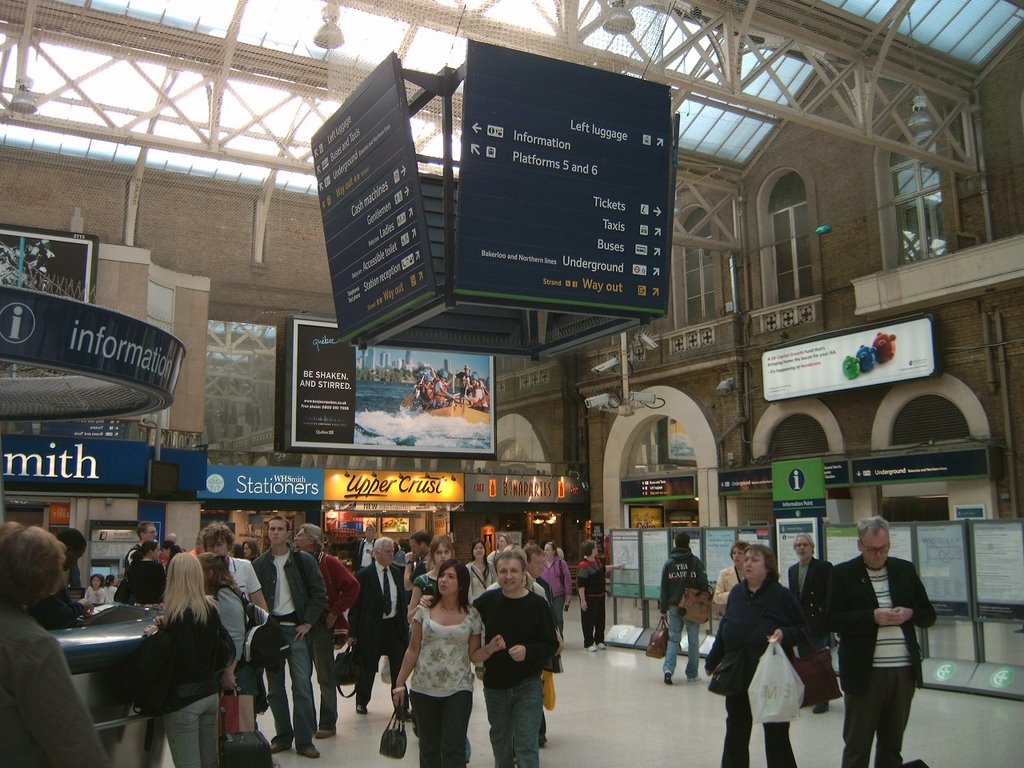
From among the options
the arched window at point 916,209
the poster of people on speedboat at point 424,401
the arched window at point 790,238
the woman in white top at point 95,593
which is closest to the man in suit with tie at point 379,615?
the woman in white top at point 95,593

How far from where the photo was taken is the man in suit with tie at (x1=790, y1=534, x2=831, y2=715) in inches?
210

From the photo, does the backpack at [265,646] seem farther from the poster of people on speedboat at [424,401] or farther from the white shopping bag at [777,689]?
the poster of people on speedboat at [424,401]

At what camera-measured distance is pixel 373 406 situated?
23.3 meters

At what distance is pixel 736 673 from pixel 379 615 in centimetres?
340

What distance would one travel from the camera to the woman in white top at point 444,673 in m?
4.90

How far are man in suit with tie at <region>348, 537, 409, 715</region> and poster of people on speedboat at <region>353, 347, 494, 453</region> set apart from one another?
15177 millimetres

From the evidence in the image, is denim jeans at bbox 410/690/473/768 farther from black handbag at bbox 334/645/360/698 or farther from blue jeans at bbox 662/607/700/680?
blue jeans at bbox 662/607/700/680

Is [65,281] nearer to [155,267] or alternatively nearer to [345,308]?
[155,267]

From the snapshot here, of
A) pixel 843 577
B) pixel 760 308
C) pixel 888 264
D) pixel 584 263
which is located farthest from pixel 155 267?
pixel 843 577

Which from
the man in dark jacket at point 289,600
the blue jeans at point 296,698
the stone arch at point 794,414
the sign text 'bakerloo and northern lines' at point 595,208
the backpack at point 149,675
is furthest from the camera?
the stone arch at point 794,414

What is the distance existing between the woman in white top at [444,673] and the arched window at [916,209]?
632 inches

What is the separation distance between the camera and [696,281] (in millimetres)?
24406

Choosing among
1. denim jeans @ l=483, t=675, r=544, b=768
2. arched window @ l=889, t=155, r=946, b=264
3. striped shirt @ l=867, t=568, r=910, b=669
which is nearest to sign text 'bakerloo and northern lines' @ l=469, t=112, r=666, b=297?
denim jeans @ l=483, t=675, r=544, b=768

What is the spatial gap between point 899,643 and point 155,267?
18949 millimetres
